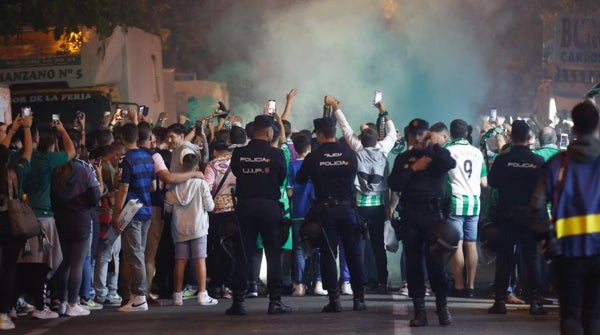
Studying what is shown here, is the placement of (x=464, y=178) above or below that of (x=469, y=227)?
above

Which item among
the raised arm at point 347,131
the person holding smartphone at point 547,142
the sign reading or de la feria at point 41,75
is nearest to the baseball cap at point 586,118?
the person holding smartphone at point 547,142

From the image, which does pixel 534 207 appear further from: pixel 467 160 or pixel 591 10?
pixel 591 10

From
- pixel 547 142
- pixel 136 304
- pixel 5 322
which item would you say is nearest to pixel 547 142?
pixel 547 142

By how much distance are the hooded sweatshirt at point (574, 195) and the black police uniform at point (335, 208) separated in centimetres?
422

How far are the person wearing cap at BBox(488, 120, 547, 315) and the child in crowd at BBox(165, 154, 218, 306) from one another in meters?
3.41

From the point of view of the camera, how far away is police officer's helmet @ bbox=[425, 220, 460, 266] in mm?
11773

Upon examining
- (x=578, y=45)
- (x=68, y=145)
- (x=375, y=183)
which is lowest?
(x=375, y=183)

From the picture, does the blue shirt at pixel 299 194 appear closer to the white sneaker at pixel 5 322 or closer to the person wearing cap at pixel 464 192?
the person wearing cap at pixel 464 192

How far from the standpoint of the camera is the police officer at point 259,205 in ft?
42.7

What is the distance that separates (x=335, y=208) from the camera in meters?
13.2

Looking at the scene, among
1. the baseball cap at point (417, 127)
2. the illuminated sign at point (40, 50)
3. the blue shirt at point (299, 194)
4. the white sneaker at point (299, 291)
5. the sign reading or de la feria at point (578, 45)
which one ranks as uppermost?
the sign reading or de la feria at point (578, 45)

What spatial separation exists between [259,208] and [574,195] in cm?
468

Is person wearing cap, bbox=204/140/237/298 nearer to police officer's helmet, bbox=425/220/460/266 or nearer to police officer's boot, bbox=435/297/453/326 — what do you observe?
police officer's helmet, bbox=425/220/460/266

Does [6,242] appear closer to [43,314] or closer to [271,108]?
[43,314]
